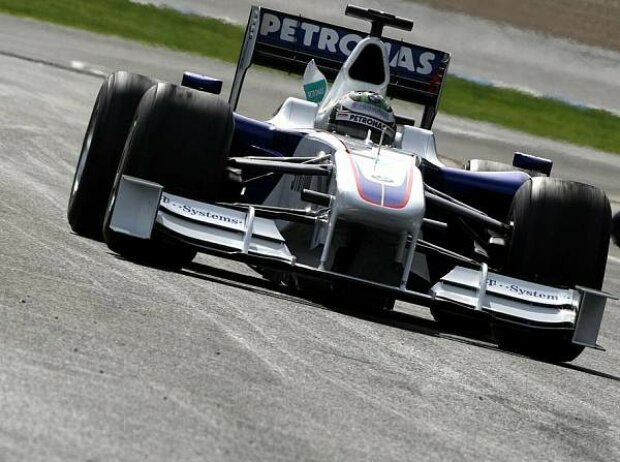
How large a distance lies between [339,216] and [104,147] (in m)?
1.93

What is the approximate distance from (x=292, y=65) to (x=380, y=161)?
12.3 ft

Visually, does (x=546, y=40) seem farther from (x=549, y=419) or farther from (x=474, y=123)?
(x=549, y=419)

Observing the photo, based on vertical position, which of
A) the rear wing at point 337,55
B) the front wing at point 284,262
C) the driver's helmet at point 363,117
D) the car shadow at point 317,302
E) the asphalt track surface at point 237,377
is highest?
the rear wing at point 337,55

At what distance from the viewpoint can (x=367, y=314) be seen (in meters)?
9.51

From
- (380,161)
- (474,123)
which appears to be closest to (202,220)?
(380,161)

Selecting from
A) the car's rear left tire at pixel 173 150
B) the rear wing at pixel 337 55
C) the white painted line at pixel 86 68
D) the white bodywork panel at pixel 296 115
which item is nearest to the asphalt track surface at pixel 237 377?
the car's rear left tire at pixel 173 150

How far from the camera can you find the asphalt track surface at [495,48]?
29422 mm

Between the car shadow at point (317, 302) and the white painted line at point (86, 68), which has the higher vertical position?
the car shadow at point (317, 302)

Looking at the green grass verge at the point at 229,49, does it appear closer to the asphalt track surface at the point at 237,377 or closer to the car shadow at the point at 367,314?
the asphalt track surface at the point at 237,377

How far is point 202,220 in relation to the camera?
8.80 m

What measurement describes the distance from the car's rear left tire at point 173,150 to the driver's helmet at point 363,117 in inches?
67.3

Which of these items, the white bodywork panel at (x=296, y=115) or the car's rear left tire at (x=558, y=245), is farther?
the white bodywork panel at (x=296, y=115)

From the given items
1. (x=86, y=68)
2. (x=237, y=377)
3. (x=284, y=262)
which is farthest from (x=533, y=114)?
(x=237, y=377)

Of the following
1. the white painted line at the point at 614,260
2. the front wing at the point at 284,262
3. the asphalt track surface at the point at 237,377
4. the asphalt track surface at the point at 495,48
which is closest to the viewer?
A: the asphalt track surface at the point at 237,377
